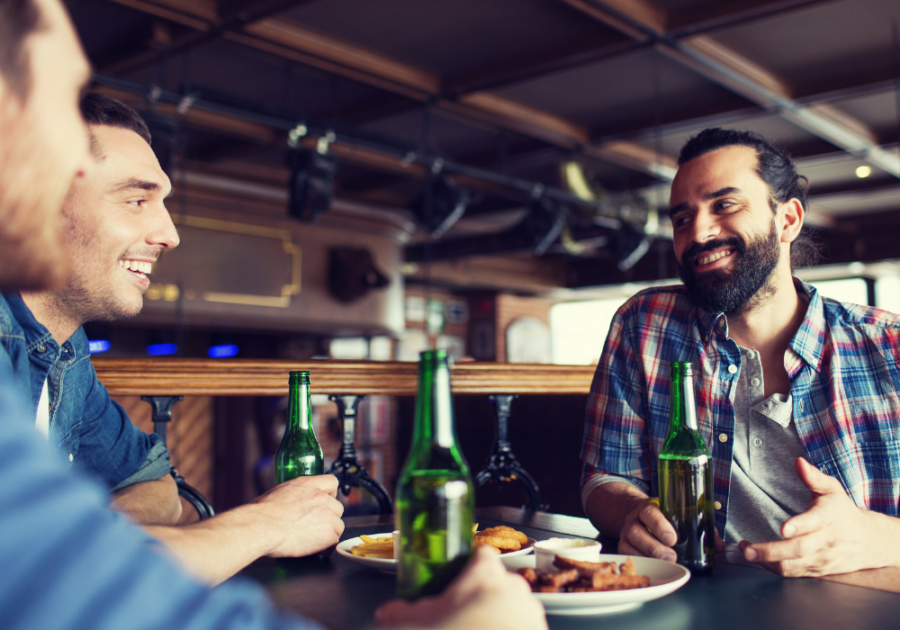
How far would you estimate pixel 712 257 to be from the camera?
1536 millimetres

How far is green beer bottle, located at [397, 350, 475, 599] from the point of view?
597 mm

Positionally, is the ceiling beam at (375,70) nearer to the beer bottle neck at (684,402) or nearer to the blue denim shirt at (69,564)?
the beer bottle neck at (684,402)

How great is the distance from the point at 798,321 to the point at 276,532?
3.75 feet

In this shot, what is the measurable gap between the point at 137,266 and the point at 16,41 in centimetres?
85

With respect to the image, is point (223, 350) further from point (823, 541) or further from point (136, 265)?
point (823, 541)

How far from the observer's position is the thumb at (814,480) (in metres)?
0.92

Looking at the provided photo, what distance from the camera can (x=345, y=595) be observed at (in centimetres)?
84

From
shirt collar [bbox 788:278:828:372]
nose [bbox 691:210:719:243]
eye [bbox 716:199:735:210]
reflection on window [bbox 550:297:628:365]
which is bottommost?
shirt collar [bbox 788:278:828:372]

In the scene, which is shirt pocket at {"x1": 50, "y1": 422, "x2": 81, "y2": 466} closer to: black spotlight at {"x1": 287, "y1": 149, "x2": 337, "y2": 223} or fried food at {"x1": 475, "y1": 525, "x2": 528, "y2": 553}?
fried food at {"x1": 475, "y1": 525, "x2": 528, "y2": 553}

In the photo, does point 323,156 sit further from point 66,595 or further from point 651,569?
point 66,595

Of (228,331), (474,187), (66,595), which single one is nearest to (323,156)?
(474,187)

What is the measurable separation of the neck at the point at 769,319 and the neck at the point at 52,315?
1.22 metres

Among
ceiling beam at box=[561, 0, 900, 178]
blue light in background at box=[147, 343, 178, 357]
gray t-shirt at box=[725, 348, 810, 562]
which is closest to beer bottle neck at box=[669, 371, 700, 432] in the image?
gray t-shirt at box=[725, 348, 810, 562]

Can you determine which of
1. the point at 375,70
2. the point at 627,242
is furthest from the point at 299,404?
the point at 627,242
